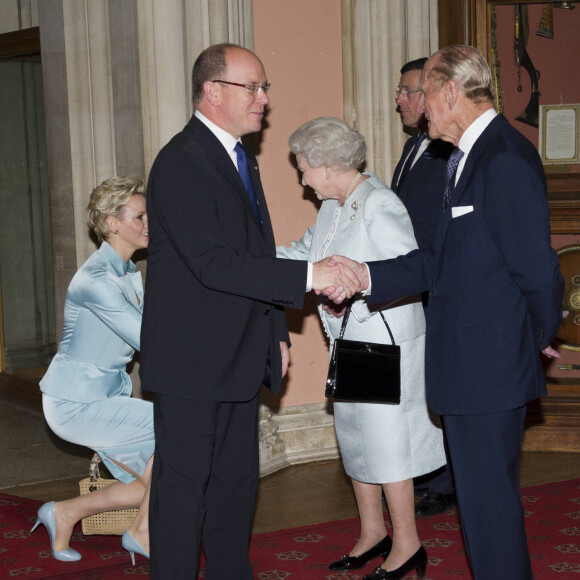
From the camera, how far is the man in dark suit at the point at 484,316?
2723 millimetres

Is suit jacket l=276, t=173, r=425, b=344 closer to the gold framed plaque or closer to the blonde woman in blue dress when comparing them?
the blonde woman in blue dress

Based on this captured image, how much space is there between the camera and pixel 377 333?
3.53 m

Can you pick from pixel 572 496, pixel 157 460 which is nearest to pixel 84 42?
pixel 157 460

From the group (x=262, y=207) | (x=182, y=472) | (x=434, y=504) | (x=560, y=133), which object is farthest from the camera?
(x=560, y=133)

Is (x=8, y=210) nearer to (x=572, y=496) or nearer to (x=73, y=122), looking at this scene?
(x=73, y=122)

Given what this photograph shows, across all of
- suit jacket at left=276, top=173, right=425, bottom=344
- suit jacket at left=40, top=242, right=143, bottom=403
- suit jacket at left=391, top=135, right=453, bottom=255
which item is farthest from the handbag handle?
suit jacket at left=40, top=242, right=143, bottom=403

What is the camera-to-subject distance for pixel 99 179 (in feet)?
16.5

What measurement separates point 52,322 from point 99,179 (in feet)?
9.36

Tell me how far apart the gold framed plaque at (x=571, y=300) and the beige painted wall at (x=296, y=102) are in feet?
4.73

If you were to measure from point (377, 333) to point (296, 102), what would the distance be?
6.46ft

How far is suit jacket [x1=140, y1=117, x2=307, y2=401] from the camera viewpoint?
9.86ft

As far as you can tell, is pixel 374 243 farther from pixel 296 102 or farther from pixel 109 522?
pixel 296 102

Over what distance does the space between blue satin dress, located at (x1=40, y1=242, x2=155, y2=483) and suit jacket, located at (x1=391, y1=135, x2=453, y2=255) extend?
51.1 inches

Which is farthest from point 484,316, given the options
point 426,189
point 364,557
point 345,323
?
point 426,189
